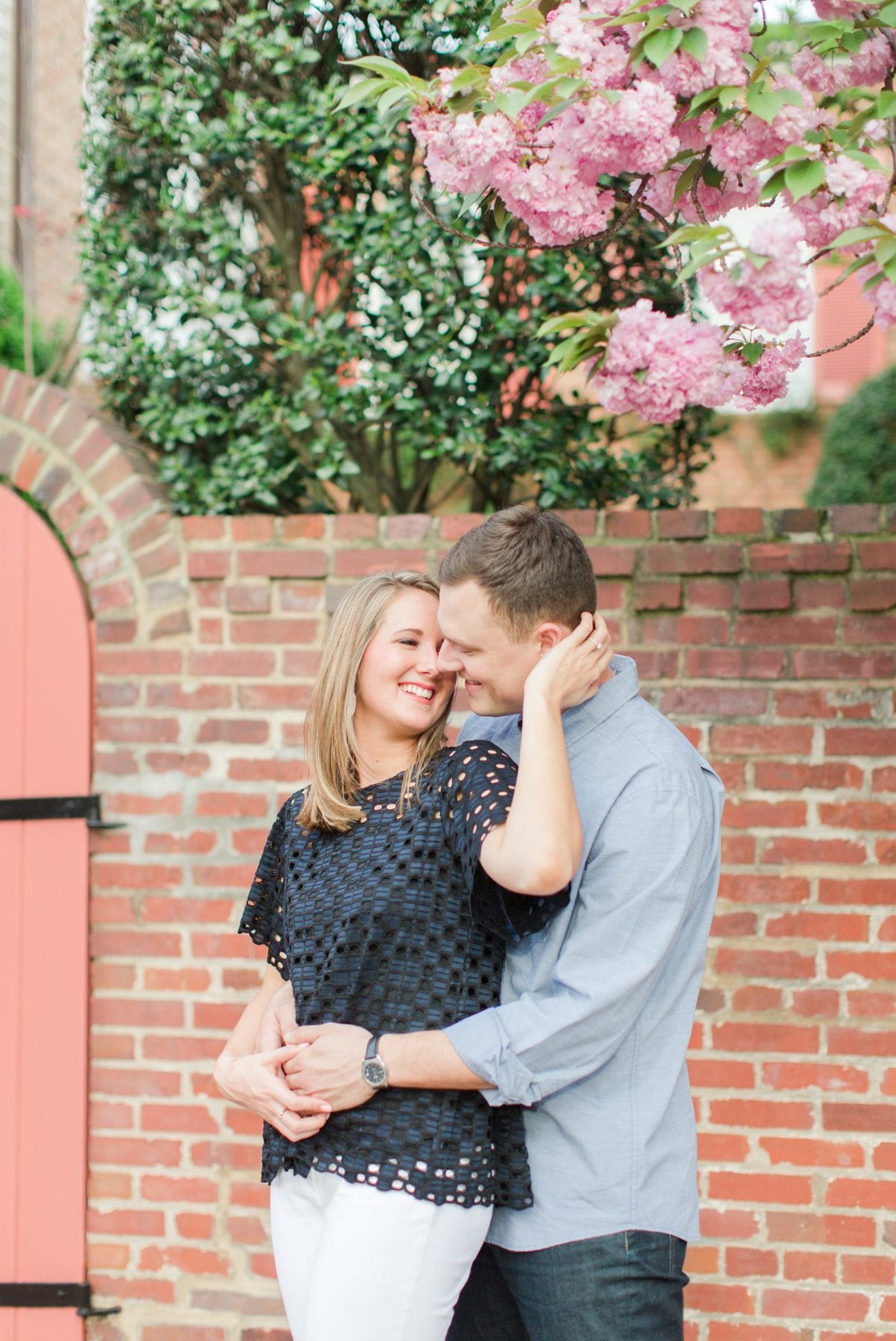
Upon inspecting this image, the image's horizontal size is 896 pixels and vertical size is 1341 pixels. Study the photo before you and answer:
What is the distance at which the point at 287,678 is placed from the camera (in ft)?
9.64

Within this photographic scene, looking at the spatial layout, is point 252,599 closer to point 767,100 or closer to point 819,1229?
point 767,100

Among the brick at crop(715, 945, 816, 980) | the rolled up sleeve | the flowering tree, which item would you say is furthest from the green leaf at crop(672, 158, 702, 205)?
the brick at crop(715, 945, 816, 980)

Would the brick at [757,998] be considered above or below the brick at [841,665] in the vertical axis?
below

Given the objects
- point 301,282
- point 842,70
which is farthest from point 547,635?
point 301,282

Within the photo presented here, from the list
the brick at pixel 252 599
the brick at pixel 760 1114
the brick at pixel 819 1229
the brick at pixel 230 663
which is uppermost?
the brick at pixel 252 599

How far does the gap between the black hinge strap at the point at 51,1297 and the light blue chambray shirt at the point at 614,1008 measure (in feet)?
5.05

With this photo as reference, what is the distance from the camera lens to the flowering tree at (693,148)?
4.81ft

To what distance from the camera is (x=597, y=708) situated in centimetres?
187

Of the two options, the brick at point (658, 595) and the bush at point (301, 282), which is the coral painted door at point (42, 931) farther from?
the brick at point (658, 595)

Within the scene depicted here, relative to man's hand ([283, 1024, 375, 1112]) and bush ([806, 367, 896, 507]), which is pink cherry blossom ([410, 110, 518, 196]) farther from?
bush ([806, 367, 896, 507])

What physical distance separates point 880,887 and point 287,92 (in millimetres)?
2491

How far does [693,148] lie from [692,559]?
1211 mm

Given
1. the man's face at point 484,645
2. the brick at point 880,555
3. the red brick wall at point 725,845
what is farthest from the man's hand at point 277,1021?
the brick at point 880,555

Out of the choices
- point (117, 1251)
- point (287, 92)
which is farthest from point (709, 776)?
point (287, 92)
